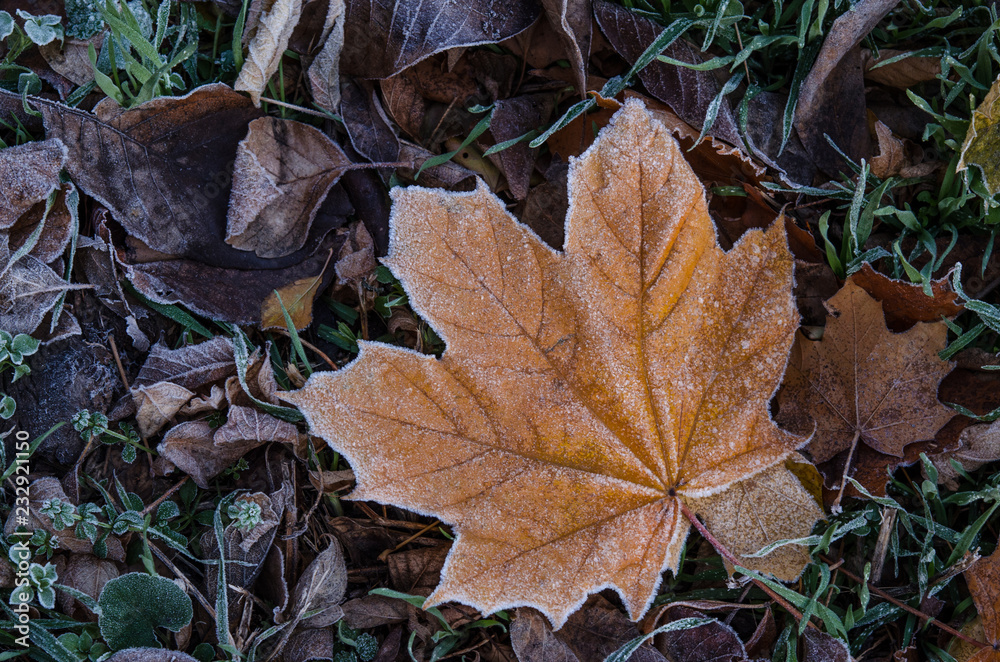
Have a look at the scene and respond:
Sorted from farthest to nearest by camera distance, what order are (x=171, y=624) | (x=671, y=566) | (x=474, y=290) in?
(x=171, y=624)
(x=671, y=566)
(x=474, y=290)

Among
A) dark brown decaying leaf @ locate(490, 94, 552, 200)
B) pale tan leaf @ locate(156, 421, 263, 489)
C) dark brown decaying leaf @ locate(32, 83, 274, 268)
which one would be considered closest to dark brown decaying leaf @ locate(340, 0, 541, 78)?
dark brown decaying leaf @ locate(490, 94, 552, 200)

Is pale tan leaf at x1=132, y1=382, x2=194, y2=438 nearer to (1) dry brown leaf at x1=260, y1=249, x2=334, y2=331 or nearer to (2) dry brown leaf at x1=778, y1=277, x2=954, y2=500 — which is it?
(1) dry brown leaf at x1=260, y1=249, x2=334, y2=331

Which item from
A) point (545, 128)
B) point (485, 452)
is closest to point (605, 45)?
point (545, 128)

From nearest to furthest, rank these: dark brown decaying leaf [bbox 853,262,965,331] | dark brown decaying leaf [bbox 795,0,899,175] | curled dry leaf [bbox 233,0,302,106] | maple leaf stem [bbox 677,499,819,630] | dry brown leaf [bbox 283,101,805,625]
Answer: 1. dry brown leaf [bbox 283,101,805,625]
2. maple leaf stem [bbox 677,499,819,630]
3. dark brown decaying leaf [bbox 853,262,965,331]
4. curled dry leaf [bbox 233,0,302,106]
5. dark brown decaying leaf [bbox 795,0,899,175]

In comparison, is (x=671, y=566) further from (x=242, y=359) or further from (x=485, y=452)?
(x=242, y=359)

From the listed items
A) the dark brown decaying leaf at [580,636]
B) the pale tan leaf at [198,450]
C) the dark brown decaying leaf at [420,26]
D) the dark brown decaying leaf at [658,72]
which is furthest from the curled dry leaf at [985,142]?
the pale tan leaf at [198,450]

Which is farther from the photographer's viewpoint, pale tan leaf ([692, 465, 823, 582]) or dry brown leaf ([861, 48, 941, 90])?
dry brown leaf ([861, 48, 941, 90])

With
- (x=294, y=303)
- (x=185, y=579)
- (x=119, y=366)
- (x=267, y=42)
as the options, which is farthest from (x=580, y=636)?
(x=267, y=42)
